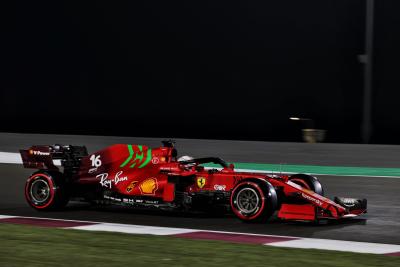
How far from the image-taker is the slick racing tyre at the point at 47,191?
1145 cm

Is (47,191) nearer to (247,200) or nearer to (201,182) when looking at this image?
(201,182)

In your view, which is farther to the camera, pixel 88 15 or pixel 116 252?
pixel 88 15

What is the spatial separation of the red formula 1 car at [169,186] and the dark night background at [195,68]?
1380 cm

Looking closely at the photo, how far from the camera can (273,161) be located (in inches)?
770

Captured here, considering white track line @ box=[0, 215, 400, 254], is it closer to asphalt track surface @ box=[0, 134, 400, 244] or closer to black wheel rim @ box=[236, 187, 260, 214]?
asphalt track surface @ box=[0, 134, 400, 244]

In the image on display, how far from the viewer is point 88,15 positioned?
2850 centimetres

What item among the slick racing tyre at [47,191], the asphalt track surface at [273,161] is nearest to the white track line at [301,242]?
the asphalt track surface at [273,161]

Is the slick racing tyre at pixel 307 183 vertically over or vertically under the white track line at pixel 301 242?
over

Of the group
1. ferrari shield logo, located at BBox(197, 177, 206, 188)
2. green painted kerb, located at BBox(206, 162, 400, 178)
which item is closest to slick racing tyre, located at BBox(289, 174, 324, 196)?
ferrari shield logo, located at BBox(197, 177, 206, 188)

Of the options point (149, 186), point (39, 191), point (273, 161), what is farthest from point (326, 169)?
point (39, 191)

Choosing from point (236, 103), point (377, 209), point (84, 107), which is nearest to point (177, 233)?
point (377, 209)

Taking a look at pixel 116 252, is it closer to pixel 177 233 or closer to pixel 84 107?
pixel 177 233

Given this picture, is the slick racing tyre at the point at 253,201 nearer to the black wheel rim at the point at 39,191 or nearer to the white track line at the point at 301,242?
the white track line at the point at 301,242

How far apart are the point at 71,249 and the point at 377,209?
497cm
